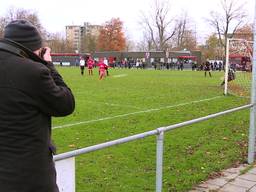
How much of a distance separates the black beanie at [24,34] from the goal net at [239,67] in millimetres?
15887

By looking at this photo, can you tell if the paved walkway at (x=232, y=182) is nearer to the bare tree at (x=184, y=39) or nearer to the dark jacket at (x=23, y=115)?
the dark jacket at (x=23, y=115)

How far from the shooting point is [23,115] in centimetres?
228

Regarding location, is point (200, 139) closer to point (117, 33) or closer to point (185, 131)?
point (185, 131)

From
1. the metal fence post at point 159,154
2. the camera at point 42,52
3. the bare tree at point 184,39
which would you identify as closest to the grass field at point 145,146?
the metal fence post at point 159,154

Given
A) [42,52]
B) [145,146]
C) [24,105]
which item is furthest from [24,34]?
[145,146]

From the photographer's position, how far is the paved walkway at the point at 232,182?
529 cm

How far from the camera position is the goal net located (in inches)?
715

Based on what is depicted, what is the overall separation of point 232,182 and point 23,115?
3963 millimetres

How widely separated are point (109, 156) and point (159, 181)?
2.64 meters

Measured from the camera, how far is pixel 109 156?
6691 mm

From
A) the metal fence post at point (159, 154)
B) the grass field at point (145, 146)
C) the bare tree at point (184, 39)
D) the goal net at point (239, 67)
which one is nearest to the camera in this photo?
the metal fence post at point (159, 154)

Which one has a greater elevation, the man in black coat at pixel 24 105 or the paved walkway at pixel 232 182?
the man in black coat at pixel 24 105

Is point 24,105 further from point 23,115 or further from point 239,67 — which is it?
point 239,67

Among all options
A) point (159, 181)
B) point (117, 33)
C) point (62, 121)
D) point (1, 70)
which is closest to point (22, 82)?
point (1, 70)
